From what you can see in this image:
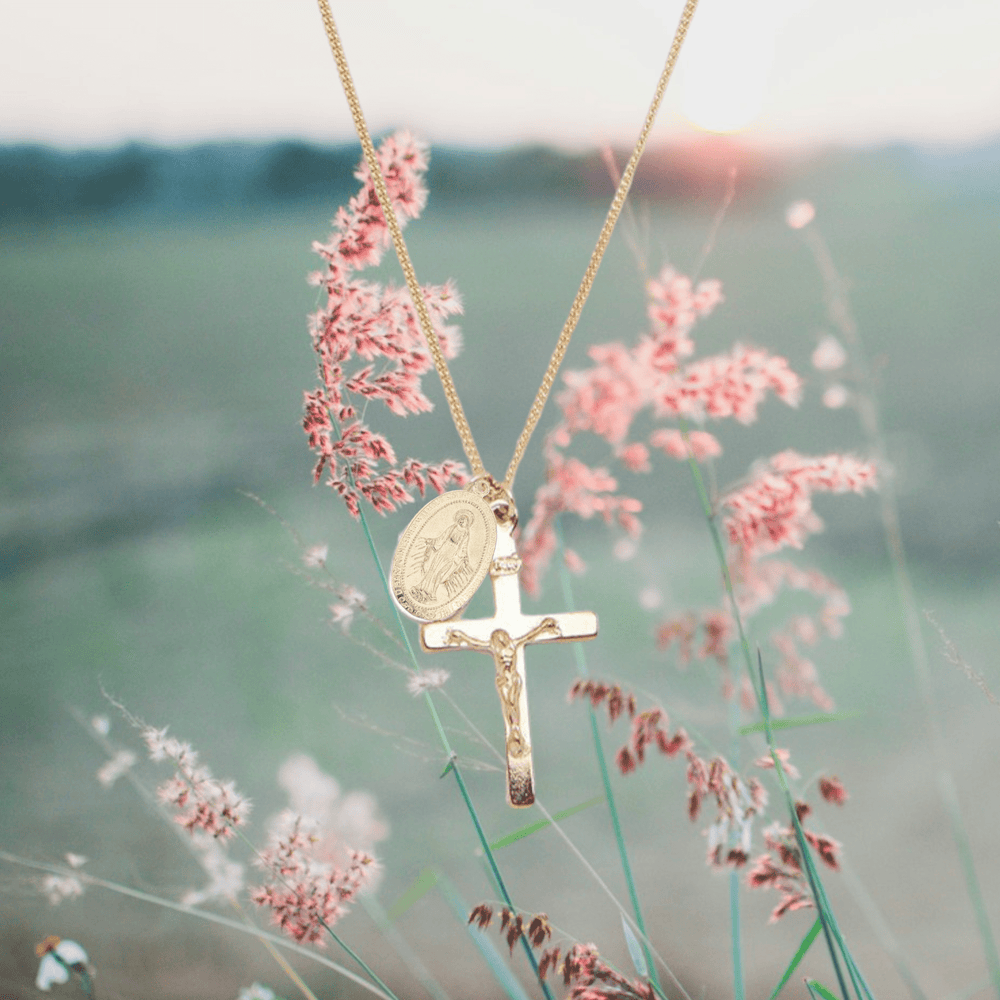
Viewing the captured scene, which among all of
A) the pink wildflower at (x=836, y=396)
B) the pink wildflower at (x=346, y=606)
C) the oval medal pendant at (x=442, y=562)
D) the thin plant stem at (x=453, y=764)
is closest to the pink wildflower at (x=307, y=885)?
the thin plant stem at (x=453, y=764)

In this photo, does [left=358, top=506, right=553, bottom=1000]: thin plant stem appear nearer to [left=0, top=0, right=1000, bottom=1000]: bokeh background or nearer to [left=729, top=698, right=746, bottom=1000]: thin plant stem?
[left=0, top=0, right=1000, bottom=1000]: bokeh background

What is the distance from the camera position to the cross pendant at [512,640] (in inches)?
45.4

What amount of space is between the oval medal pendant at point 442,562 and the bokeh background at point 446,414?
26 cm

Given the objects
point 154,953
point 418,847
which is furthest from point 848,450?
point 154,953

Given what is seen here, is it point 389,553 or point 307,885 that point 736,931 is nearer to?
point 307,885

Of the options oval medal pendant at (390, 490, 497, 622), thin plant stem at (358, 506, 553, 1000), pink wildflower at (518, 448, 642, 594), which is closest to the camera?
oval medal pendant at (390, 490, 497, 622)

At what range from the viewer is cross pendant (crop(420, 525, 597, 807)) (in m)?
1.15

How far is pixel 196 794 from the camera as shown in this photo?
137 centimetres

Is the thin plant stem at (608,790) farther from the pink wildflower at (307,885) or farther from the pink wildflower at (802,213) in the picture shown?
the pink wildflower at (802,213)

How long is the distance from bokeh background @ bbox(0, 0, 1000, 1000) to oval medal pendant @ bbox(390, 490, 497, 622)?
264 mm

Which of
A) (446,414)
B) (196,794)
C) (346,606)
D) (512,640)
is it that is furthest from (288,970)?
(446,414)

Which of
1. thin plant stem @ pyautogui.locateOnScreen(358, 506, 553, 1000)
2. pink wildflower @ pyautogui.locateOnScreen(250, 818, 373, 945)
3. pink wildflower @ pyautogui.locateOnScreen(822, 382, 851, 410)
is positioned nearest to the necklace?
thin plant stem @ pyautogui.locateOnScreen(358, 506, 553, 1000)

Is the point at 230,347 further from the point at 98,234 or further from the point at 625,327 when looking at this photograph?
the point at 625,327

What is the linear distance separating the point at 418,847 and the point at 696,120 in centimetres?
124
